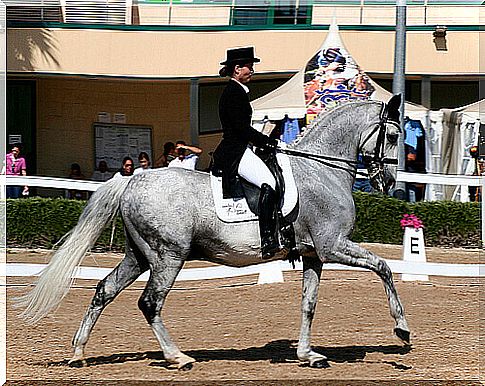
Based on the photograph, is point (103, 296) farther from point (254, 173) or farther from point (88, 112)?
point (88, 112)

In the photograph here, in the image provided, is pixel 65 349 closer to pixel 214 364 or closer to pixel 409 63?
pixel 214 364

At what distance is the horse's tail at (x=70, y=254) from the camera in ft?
22.9

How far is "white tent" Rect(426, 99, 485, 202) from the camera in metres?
16.5

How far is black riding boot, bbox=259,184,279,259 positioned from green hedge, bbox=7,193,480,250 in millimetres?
7023

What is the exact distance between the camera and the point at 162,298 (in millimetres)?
6828

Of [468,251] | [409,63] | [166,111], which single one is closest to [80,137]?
[166,111]

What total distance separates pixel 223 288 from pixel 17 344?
11.0ft

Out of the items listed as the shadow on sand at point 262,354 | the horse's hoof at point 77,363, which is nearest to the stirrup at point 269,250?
the shadow on sand at point 262,354

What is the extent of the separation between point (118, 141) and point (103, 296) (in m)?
13.8

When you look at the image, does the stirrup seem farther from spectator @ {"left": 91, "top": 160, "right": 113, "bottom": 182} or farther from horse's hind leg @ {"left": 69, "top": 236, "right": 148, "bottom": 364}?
spectator @ {"left": 91, "top": 160, "right": 113, "bottom": 182}

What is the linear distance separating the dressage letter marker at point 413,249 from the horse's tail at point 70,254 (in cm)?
486

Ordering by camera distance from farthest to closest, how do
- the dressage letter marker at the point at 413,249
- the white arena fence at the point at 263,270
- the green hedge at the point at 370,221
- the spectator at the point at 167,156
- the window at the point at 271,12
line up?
the window at the point at 271,12
the spectator at the point at 167,156
the green hedge at the point at 370,221
the dressage letter marker at the point at 413,249
the white arena fence at the point at 263,270

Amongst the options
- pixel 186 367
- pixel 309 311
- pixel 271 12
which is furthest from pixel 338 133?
pixel 271 12

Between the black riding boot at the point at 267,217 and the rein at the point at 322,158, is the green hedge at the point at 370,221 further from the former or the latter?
the black riding boot at the point at 267,217
